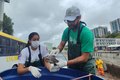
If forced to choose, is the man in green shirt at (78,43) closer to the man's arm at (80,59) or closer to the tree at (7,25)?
the man's arm at (80,59)

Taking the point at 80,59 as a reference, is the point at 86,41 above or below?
above

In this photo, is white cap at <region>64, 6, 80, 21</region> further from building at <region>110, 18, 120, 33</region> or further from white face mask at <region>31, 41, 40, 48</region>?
building at <region>110, 18, 120, 33</region>

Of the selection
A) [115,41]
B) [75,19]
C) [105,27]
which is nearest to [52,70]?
[75,19]

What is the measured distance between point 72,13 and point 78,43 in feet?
1.50

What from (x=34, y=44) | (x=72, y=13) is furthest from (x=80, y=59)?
(x=34, y=44)

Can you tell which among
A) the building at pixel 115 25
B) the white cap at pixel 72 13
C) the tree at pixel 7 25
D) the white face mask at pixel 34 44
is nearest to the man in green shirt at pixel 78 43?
the white cap at pixel 72 13

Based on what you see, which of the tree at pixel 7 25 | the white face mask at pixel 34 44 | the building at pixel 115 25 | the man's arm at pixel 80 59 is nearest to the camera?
the man's arm at pixel 80 59

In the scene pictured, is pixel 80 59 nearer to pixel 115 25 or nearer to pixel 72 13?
pixel 72 13

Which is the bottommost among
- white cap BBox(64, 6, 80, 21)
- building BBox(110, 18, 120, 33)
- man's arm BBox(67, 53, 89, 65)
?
man's arm BBox(67, 53, 89, 65)

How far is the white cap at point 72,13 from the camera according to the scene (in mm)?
3817

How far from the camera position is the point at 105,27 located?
584 ft

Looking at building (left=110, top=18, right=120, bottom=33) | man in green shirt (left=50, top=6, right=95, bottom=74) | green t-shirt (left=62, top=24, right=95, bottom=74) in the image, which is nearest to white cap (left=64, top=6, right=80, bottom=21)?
man in green shirt (left=50, top=6, right=95, bottom=74)

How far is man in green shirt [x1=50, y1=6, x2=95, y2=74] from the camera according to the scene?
12.6 ft

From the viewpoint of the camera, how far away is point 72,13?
3840mm
